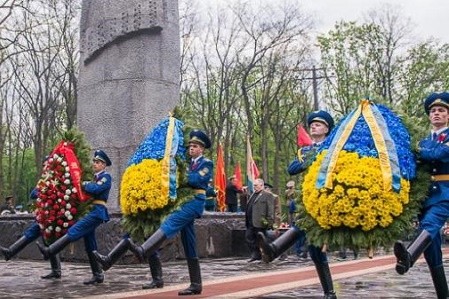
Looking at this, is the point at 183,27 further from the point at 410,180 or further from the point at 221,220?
the point at 410,180

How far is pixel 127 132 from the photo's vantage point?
13977 millimetres

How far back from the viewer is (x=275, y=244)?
21.4ft

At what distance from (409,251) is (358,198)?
0.61m

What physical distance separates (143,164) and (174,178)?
444 mm

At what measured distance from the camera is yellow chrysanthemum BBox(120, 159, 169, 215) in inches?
306

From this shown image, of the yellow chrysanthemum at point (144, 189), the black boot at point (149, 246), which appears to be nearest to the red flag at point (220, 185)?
the yellow chrysanthemum at point (144, 189)

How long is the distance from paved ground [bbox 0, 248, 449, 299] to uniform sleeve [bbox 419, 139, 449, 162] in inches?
87.6

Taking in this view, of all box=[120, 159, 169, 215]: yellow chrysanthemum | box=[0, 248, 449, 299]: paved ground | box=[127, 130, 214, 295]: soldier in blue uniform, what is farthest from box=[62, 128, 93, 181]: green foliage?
box=[127, 130, 214, 295]: soldier in blue uniform

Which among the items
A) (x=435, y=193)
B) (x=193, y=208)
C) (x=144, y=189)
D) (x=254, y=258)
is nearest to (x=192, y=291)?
(x=193, y=208)

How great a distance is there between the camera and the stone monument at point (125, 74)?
553 inches

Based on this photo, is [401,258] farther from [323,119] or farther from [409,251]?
[323,119]

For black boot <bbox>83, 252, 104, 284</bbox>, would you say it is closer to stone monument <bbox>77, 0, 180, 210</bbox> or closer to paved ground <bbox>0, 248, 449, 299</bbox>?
paved ground <bbox>0, 248, 449, 299</bbox>

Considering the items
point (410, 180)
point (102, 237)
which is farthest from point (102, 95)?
point (410, 180)

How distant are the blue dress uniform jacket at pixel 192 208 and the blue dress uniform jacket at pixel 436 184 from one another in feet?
8.40
